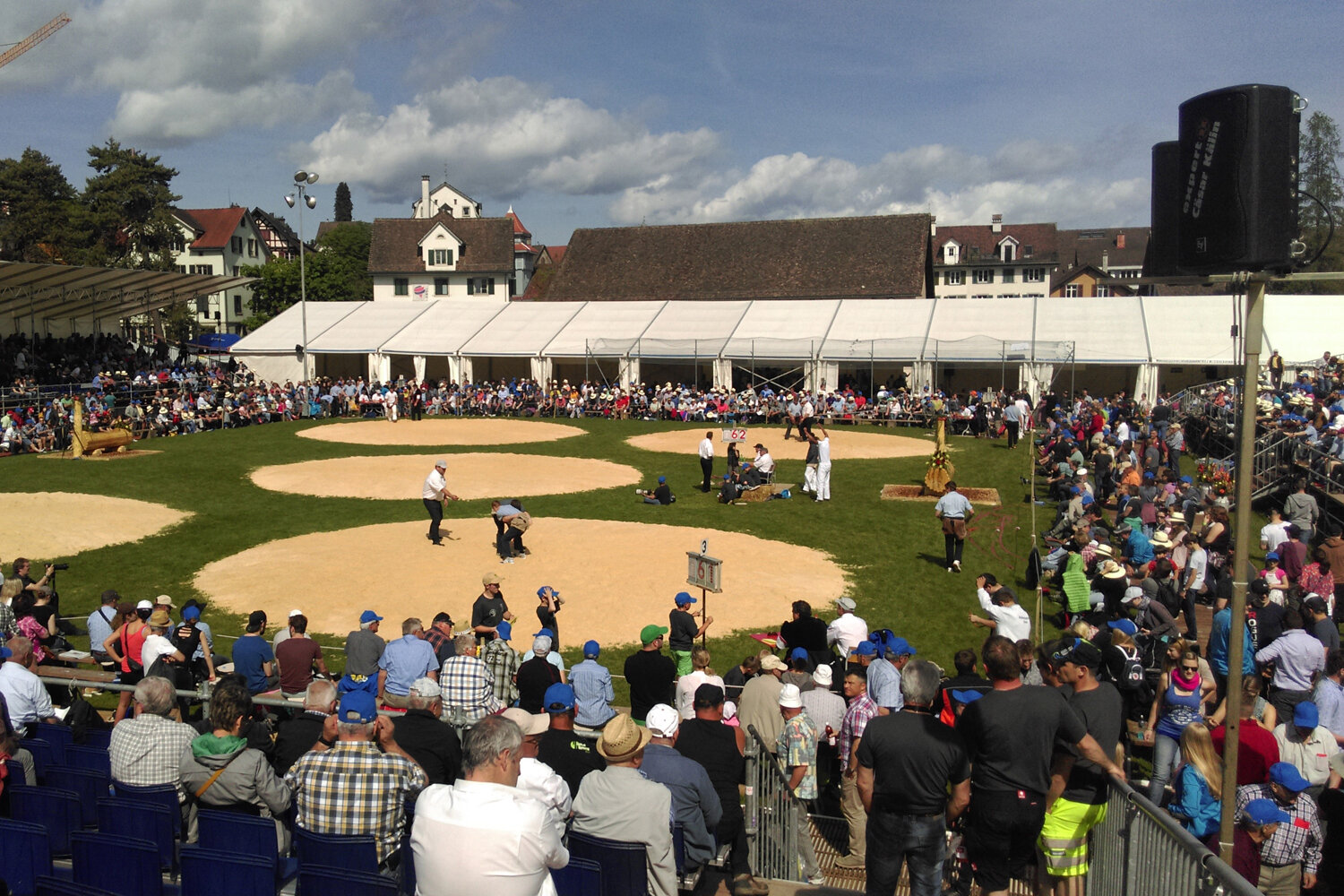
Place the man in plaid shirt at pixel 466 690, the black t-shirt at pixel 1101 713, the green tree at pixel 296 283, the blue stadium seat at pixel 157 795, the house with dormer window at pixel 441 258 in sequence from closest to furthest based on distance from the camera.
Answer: the black t-shirt at pixel 1101 713 < the blue stadium seat at pixel 157 795 < the man in plaid shirt at pixel 466 690 < the house with dormer window at pixel 441 258 < the green tree at pixel 296 283

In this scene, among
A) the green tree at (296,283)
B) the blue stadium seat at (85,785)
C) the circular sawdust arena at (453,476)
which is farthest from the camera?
the green tree at (296,283)

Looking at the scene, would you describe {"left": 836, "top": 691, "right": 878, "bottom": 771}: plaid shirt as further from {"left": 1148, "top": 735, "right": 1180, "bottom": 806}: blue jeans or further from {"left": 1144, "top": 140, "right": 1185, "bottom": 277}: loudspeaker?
{"left": 1144, "top": 140, "right": 1185, "bottom": 277}: loudspeaker

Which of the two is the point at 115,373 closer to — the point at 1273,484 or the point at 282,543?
the point at 282,543

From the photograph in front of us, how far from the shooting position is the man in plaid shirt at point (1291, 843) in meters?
5.50

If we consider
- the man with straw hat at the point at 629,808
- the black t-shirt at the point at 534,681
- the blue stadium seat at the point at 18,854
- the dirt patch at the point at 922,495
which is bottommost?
the dirt patch at the point at 922,495

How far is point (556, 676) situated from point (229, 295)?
77.3m

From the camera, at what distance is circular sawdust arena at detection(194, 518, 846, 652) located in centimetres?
1277

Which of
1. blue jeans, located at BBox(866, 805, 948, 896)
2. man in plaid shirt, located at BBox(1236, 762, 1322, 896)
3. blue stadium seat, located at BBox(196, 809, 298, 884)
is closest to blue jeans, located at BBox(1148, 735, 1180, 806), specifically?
man in plaid shirt, located at BBox(1236, 762, 1322, 896)

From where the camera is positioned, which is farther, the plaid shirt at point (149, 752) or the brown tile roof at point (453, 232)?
the brown tile roof at point (453, 232)

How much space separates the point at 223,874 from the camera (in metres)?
4.68

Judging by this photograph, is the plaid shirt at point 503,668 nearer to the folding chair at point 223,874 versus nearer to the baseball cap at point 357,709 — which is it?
the baseball cap at point 357,709

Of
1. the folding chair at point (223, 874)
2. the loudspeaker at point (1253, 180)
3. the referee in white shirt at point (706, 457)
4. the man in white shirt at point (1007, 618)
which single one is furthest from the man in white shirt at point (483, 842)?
the referee in white shirt at point (706, 457)

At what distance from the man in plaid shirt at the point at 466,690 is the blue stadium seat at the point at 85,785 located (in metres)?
2.19

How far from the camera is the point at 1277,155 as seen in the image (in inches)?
166
